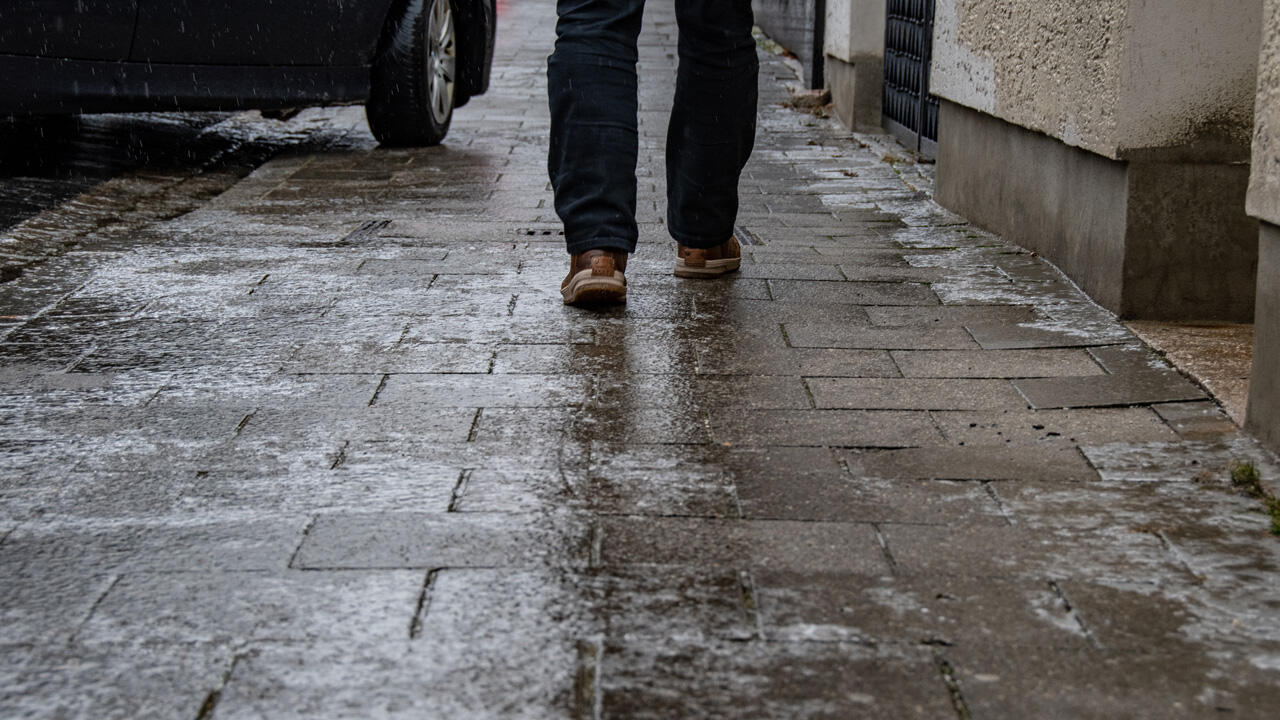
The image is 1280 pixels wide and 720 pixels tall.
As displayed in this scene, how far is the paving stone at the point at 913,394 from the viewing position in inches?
125

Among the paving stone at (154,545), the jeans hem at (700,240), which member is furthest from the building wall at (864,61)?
the paving stone at (154,545)

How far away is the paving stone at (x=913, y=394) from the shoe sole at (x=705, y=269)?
3.70 feet

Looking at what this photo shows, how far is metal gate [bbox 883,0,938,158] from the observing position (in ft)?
24.8

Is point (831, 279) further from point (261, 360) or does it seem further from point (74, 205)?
point (74, 205)

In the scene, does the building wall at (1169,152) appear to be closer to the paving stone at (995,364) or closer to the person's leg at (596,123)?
the paving stone at (995,364)

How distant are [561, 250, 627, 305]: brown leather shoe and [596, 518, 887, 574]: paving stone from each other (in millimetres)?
1511

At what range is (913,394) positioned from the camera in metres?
3.24

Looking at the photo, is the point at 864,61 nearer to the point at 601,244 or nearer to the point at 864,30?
the point at 864,30

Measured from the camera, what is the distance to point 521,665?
1.97 meters

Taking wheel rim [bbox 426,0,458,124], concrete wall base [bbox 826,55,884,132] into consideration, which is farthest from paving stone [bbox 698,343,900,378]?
concrete wall base [bbox 826,55,884,132]

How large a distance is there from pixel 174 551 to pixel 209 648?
0.39m

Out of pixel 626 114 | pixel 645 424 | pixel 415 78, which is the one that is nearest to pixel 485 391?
pixel 645 424

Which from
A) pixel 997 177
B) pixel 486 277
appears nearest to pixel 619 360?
pixel 486 277

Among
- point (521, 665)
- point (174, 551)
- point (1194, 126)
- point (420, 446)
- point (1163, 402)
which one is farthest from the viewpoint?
point (1194, 126)
